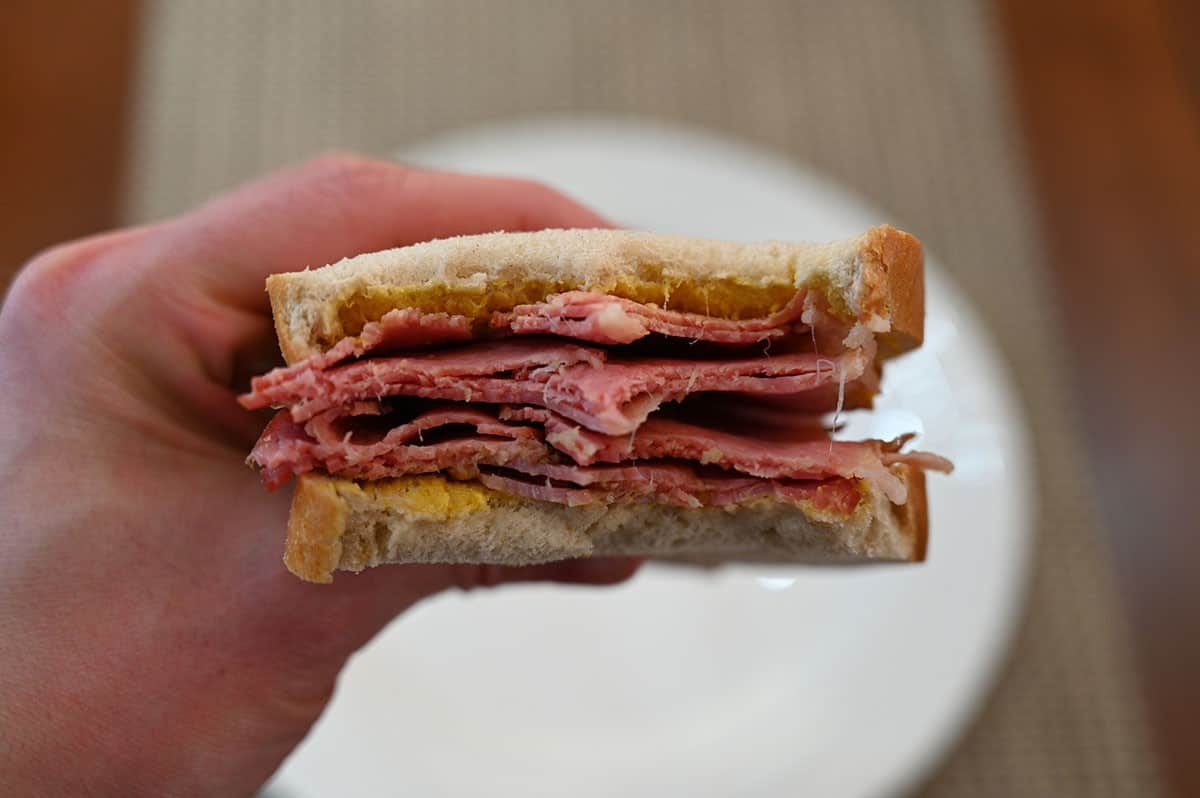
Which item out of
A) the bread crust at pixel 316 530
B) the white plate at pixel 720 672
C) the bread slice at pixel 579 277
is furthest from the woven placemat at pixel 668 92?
the bread crust at pixel 316 530

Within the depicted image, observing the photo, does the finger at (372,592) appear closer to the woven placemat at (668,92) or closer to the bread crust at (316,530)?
the bread crust at (316,530)

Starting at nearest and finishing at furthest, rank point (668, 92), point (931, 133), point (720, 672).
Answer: point (720, 672)
point (931, 133)
point (668, 92)

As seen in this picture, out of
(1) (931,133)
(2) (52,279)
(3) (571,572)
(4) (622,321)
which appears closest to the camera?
(4) (622,321)

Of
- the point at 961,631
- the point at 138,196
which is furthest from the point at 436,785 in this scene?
the point at 138,196

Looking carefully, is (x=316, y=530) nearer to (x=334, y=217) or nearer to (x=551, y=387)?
(x=551, y=387)

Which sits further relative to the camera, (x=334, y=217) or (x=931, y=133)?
(x=931, y=133)

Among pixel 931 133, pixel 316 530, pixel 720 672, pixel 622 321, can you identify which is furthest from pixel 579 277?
pixel 931 133

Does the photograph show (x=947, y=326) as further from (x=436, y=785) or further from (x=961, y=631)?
(x=436, y=785)
